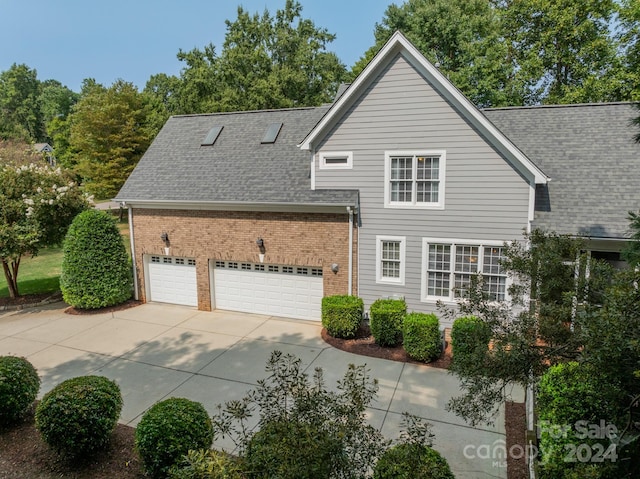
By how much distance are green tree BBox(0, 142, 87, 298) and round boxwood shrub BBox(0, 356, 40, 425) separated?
833 centimetres

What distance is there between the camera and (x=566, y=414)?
16.5 ft

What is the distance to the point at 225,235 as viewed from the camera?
532 inches

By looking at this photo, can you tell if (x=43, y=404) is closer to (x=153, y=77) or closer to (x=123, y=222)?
(x=123, y=222)

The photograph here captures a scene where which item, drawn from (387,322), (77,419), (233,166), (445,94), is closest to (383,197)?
(445,94)

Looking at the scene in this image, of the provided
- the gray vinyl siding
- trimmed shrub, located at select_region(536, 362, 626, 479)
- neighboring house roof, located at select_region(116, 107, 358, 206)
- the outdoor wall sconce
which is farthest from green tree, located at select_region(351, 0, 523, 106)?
trimmed shrub, located at select_region(536, 362, 626, 479)

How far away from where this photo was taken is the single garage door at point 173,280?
1447 centimetres

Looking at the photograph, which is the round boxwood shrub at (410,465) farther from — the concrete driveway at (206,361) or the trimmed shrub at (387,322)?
the trimmed shrub at (387,322)

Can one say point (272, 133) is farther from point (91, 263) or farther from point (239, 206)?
point (91, 263)

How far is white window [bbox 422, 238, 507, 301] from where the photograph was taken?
10836 millimetres

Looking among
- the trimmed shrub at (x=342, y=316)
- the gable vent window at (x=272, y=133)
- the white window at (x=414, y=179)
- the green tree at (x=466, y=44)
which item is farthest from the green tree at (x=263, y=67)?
the trimmed shrub at (x=342, y=316)

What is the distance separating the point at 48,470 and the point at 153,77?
188ft

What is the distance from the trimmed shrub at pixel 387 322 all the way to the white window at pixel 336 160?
424 centimetres

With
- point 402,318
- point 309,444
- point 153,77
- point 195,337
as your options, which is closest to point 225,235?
point 195,337

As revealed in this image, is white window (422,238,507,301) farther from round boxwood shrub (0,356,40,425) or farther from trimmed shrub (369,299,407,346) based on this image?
round boxwood shrub (0,356,40,425)
